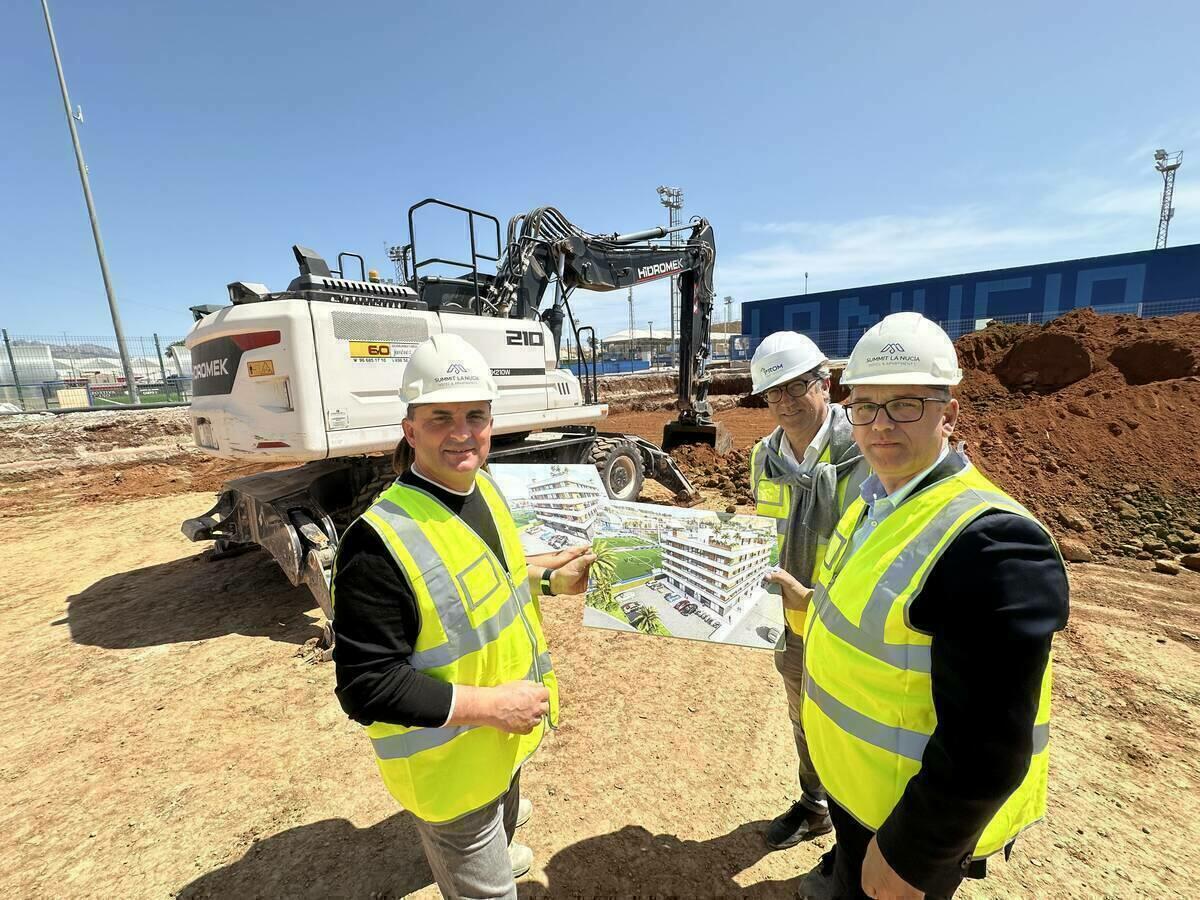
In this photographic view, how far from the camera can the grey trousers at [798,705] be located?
2.69 meters

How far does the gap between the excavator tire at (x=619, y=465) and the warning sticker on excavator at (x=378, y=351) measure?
336 cm

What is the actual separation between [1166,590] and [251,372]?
904cm

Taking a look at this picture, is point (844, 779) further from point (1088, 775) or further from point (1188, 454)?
point (1188, 454)

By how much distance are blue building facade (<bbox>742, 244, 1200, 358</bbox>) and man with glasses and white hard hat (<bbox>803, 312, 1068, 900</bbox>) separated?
119 feet

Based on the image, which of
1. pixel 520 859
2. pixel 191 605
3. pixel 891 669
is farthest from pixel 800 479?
pixel 191 605

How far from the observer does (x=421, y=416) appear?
1797mm

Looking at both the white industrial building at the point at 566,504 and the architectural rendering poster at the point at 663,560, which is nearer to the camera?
the architectural rendering poster at the point at 663,560

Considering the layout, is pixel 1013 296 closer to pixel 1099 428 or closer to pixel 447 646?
pixel 1099 428

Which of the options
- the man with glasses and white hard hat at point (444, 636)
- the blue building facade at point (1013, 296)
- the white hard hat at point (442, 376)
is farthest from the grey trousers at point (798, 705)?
the blue building facade at point (1013, 296)

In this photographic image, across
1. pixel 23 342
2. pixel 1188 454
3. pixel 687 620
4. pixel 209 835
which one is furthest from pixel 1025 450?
pixel 23 342

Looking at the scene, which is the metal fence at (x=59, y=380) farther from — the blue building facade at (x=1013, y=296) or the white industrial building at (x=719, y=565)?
the blue building facade at (x=1013, y=296)

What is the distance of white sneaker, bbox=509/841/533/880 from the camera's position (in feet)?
8.61

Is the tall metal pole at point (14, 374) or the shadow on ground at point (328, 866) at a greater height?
the tall metal pole at point (14, 374)

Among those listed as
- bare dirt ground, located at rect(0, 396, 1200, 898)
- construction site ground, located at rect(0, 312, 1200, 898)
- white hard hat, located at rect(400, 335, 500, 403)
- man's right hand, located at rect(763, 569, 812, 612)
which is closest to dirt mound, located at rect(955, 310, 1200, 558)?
construction site ground, located at rect(0, 312, 1200, 898)
